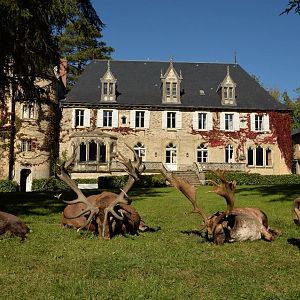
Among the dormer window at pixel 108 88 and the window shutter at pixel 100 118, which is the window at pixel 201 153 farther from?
the window shutter at pixel 100 118

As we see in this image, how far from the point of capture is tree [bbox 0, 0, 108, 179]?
43.7 ft

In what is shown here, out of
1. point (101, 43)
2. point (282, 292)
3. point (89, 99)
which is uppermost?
point (101, 43)

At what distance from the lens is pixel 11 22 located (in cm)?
1334

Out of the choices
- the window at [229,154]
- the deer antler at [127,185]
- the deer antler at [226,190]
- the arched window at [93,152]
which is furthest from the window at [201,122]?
the deer antler at [226,190]

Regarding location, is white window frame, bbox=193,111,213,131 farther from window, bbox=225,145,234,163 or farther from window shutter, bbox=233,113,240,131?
window, bbox=225,145,234,163

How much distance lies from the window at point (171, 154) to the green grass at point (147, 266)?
1053 inches

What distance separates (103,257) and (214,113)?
3165 cm

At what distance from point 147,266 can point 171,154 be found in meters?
30.8

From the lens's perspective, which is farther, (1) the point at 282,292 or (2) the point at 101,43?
(2) the point at 101,43

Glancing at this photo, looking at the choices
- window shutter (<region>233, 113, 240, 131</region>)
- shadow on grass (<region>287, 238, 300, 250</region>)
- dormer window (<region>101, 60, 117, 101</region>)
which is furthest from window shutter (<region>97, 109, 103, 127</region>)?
shadow on grass (<region>287, 238, 300, 250</region>)

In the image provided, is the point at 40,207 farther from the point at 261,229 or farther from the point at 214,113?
the point at 214,113

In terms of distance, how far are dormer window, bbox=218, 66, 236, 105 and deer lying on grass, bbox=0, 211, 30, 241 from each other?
30806 millimetres

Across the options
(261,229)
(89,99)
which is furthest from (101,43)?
(261,229)

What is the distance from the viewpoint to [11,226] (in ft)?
27.7
